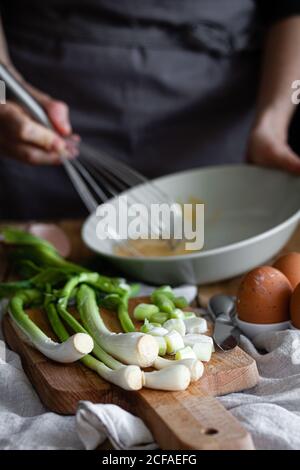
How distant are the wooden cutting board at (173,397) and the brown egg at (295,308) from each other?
9 cm

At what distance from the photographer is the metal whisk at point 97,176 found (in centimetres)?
132

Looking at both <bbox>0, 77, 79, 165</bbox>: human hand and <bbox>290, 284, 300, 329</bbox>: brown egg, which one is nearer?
<bbox>290, 284, 300, 329</bbox>: brown egg

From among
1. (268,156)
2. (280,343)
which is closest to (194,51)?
(268,156)

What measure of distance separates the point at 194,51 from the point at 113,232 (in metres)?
0.54

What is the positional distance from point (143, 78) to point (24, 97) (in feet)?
1.35

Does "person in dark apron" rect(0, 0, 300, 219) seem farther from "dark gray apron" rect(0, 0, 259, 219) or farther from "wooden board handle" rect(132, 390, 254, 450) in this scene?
"wooden board handle" rect(132, 390, 254, 450)

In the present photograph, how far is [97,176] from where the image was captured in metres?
1.57

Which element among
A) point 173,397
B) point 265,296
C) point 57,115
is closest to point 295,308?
point 265,296

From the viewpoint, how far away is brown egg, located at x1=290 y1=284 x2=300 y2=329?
975 millimetres

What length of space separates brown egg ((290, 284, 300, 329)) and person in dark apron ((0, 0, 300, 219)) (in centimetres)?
54

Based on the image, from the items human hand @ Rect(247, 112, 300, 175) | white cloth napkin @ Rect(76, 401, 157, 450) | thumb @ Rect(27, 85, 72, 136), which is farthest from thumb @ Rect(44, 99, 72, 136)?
white cloth napkin @ Rect(76, 401, 157, 450)

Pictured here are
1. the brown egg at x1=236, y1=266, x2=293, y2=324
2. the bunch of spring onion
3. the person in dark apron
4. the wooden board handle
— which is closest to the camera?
the wooden board handle

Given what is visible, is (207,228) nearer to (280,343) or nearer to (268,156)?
(268,156)

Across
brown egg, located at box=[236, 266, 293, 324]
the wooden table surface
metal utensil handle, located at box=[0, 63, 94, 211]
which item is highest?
metal utensil handle, located at box=[0, 63, 94, 211]
